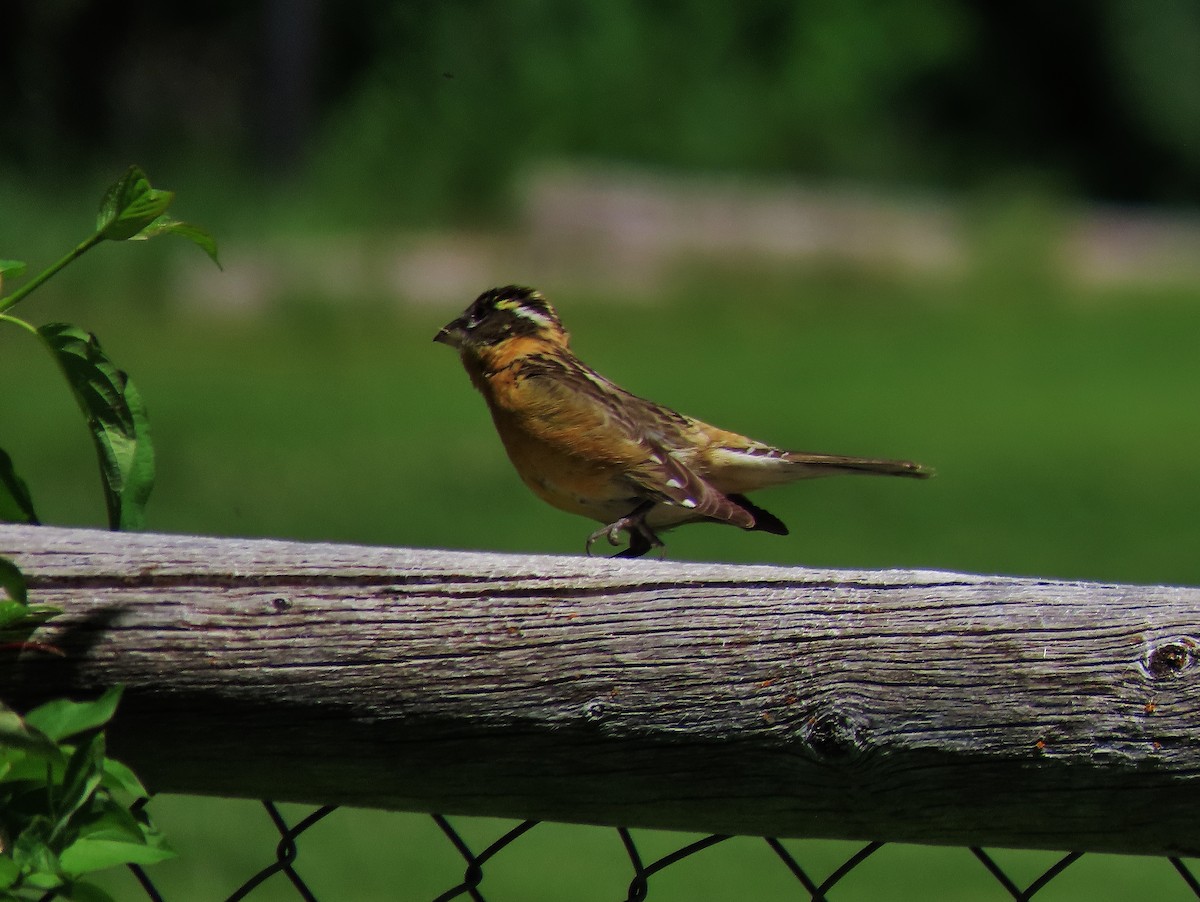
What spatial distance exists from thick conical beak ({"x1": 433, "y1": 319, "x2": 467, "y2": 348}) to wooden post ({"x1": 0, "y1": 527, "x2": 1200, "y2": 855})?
1799mm

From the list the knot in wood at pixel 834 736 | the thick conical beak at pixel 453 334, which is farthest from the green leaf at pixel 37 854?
the thick conical beak at pixel 453 334

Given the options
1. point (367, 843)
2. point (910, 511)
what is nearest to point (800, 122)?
point (910, 511)

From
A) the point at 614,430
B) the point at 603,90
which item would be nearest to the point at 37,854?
the point at 614,430

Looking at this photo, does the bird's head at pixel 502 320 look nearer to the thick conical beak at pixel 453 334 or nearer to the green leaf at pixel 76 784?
the thick conical beak at pixel 453 334

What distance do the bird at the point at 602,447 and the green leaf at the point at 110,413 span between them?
1397 mm

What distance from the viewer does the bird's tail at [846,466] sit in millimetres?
3582

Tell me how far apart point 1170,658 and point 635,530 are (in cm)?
183

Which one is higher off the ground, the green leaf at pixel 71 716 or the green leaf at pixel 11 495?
the green leaf at pixel 11 495

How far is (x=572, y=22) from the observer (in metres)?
21.0

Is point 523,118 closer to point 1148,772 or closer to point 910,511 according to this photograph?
point 910,511

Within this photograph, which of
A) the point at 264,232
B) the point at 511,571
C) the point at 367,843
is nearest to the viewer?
the point at 511,571

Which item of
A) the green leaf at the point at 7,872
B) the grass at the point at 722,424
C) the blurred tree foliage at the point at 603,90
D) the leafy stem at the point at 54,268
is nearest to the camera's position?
the green leaf at the point at 7,872

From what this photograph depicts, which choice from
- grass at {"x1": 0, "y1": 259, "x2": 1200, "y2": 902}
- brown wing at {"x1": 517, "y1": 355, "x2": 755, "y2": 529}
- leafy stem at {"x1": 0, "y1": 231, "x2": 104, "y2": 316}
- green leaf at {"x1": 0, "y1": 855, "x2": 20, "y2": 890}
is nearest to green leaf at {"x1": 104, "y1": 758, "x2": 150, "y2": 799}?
green leaf at {"x1": 0, "y1": 855, "x2": 20, "y2": 890}

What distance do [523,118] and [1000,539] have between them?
428 inches
